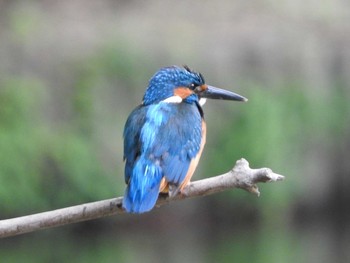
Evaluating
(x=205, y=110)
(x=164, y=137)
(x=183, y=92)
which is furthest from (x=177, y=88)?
(x=205, y=110)

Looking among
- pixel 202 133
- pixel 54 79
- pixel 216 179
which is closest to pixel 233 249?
pixel 54 79

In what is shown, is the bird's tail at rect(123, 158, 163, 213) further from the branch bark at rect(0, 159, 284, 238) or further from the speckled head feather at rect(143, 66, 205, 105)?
the speckled head feather at rect(143, 66, 205, 105)

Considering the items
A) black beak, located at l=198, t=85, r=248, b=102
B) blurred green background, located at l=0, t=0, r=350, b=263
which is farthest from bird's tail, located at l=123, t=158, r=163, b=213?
blurred green background, located at l=0, t=0, r=350, b=263

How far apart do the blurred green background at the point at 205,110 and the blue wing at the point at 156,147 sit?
5.25 m

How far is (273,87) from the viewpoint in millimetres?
10656

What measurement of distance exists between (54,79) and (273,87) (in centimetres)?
196

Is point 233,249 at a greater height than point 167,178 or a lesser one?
lesser

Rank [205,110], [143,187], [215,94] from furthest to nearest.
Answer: [205,110] → [215,94] → [143,187]

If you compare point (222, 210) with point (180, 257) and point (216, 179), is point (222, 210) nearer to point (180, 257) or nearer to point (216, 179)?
point (180, 257)

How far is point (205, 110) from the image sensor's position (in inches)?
399

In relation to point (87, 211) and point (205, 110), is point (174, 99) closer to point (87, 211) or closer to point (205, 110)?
point (87, 211)

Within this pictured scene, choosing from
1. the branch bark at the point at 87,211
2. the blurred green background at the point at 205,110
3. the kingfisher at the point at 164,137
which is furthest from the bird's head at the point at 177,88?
the blurred green background at the point at 205,110

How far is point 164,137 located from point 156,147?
0.08 metres

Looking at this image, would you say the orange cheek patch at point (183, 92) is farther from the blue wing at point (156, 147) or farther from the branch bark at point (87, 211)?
the branch bark at point (87, 211)
